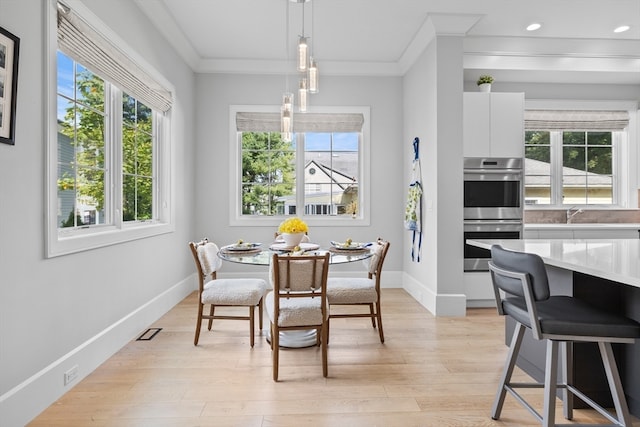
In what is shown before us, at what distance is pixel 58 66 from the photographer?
2.47 metres

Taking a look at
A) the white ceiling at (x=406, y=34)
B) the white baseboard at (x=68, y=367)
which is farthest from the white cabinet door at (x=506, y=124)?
the white baseboard at (x=68, y=367)

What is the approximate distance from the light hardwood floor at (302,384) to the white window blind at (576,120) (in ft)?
10.2

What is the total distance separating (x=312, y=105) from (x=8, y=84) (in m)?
3.65

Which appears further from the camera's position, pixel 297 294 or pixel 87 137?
pixel 87 137

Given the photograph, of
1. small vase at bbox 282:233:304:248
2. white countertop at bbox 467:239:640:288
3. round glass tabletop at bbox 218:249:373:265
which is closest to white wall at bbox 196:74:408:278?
small vase at bbox 282:233:304:248

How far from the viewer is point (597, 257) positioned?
1.93 meters

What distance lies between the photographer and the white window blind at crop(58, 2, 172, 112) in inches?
92.4

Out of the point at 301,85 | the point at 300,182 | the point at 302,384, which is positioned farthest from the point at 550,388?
the point at 300,182

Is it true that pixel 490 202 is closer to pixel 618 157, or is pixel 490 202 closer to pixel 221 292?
pixel 618 157

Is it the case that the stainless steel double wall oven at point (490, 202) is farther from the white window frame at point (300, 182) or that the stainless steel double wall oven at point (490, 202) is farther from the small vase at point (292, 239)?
the small vase at point (292, 239)

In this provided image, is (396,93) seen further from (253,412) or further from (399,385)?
(253,412)

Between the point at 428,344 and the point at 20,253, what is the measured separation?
109 inches

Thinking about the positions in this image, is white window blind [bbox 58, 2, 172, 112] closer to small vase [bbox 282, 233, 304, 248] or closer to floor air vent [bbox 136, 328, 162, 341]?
small vase [bbox 282, 233, 304, 248]

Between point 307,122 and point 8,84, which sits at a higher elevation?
point 307,122
